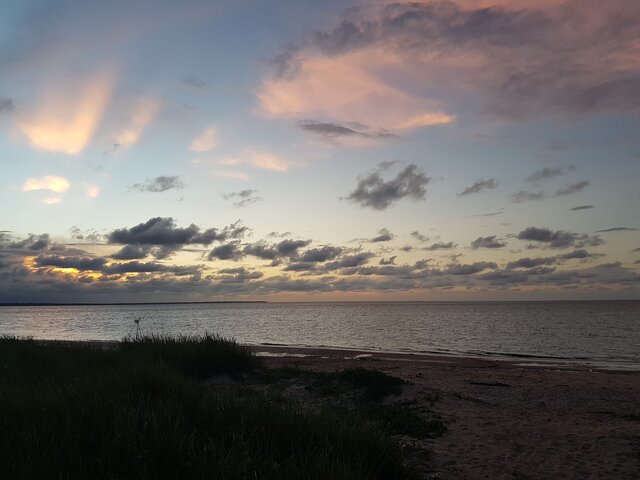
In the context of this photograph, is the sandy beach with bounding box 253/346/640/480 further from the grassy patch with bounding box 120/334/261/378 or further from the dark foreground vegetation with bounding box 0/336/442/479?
the grassy patch with bounding box 120/334/261/378

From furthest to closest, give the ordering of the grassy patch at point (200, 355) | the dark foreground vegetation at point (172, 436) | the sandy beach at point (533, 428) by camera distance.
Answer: the grassy patch at point (200, 355)
the sandy beach at point (533, 428)
the dark foreground vegetation at point (172, 436)

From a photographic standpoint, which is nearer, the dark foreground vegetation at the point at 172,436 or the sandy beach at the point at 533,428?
the dark foreground vegetation at the point at 172,436

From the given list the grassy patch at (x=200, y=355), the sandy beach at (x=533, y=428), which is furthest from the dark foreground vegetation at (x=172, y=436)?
the grassy patch at (x=200, y=355)

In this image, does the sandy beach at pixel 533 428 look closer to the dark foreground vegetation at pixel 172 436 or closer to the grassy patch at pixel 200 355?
the dark foreground vegetation at pixel 172 436

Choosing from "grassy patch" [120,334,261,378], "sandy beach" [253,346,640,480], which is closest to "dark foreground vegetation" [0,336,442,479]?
"sandy beach" [253,346,640,480]

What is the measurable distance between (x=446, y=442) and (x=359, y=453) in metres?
3.60

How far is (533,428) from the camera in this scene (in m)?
10.1

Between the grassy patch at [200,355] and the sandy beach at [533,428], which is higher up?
the grassy patch at [200,355]

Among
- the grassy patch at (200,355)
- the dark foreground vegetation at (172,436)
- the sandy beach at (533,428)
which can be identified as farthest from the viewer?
the grassy patch at (200,355)

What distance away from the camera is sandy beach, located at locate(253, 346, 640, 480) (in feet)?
24.8

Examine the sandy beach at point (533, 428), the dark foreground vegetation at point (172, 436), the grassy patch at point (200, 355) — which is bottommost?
the sandy beach at point (533, 428)

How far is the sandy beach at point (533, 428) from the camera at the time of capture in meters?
7.57

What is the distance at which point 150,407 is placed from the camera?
6883 millimetres

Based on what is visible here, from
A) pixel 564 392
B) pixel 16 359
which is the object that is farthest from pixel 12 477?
pixel 564 392
